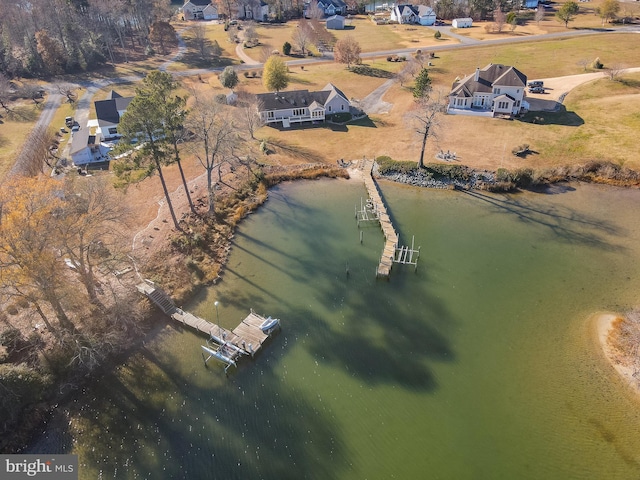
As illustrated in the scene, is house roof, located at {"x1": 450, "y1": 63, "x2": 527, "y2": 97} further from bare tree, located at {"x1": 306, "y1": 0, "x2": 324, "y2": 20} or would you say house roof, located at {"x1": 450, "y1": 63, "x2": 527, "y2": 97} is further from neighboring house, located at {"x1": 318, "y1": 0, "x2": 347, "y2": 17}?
neighboring house, located at {"x1": 318, "y1": 0, "x2": 347, "y2": 17}

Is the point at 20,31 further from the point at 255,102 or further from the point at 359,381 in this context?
the point at 359,381

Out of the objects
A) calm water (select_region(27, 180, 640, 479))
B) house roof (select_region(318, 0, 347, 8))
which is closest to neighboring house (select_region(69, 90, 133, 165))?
calm water (select_region(27, 180, 640, 479))

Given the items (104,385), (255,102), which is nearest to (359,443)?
(104,385)

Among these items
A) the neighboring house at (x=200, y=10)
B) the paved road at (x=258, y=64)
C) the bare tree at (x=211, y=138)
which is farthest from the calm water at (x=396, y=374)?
the neighboring house at (x=200, y=10)

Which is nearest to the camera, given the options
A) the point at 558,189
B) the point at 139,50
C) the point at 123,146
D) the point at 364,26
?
the point at 123,146

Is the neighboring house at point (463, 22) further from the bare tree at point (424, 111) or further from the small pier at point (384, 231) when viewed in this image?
the small pier at point (384, 231)
